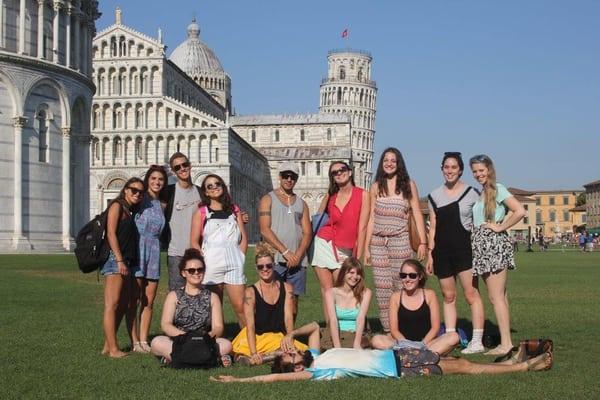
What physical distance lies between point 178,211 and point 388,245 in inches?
104

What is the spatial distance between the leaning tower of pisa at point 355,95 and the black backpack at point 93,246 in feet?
390

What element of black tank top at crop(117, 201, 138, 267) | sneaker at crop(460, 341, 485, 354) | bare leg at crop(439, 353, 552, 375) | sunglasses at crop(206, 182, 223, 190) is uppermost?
sunglasses at crop(206, 182, 223, 190)

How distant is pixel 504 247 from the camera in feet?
34.5

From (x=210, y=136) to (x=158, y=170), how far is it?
64874mm

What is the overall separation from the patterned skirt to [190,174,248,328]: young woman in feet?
9.44

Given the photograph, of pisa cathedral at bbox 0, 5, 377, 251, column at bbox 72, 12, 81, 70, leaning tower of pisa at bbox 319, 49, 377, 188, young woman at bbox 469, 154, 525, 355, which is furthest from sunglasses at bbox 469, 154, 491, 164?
leaning tower of pisa at bbox 319, 49, 377, 188

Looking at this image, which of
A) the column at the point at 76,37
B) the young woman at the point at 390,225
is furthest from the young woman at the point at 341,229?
the column at the point at 76,37

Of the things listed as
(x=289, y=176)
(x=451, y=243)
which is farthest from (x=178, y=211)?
(x=451, y=243)

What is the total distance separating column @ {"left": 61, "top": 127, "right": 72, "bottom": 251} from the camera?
39438 mm

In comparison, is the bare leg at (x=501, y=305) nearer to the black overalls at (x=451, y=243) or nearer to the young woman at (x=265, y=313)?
the black overalls at (x=451, y=243)

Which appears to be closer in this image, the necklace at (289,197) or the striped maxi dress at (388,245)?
the striped maxi dress at (388,245)

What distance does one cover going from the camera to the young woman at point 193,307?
9594 millimetres

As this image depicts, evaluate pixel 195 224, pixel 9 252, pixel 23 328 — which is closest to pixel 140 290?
pixel 195 224

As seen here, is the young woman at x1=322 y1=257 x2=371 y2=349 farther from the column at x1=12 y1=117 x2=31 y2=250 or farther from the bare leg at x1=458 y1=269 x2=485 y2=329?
the column at x1=12 y1=117 x2=31 y2=250
